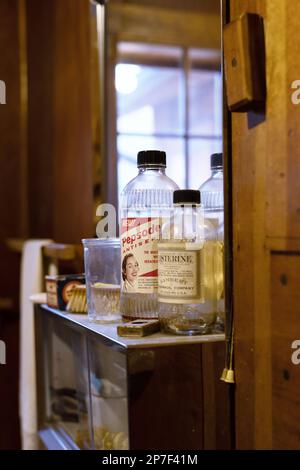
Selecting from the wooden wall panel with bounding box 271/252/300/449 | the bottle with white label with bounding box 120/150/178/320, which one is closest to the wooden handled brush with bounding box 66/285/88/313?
the bottle with white label with bounding box 120/150/178/320

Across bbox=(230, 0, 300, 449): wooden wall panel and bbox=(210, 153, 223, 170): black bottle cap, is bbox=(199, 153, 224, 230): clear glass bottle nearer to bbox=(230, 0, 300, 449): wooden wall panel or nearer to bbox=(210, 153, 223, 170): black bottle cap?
bbox=(210, 153, 223, 170): black bottle cap

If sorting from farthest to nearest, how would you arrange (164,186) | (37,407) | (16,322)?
(16,322) < (37,407) < (164,186)

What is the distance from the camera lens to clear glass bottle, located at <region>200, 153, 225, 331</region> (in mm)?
771

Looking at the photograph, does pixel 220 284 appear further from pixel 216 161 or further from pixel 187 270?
pixel 216 161

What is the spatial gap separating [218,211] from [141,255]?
0.14m

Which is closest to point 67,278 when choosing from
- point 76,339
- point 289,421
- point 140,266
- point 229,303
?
point 76,339

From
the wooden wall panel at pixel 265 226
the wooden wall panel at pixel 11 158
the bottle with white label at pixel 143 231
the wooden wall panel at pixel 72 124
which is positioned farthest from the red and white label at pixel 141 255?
the wooden wall panel at pixel 11 158

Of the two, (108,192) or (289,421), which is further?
(108,192)

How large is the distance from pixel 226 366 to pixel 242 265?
5.2 inches

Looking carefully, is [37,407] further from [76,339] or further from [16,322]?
[16,322]

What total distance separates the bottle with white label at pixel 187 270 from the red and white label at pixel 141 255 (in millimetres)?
19

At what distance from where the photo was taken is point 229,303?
69 cm

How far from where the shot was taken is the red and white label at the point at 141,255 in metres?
0.78
